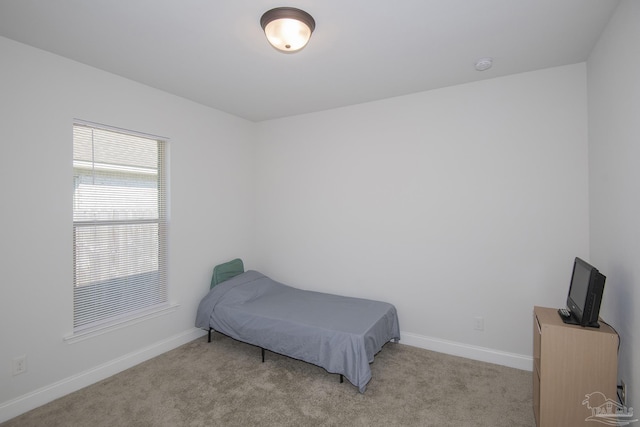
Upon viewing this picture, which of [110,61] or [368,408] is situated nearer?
[368,408]

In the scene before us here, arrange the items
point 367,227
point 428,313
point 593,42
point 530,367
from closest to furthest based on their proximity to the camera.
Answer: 1. point 593,42
2. point 530,367
3. point 428,313
4. point 367,227

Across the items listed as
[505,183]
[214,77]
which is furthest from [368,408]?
[214,77]

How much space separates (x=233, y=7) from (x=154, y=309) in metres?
2.89

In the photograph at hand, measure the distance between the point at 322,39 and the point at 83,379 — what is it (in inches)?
134

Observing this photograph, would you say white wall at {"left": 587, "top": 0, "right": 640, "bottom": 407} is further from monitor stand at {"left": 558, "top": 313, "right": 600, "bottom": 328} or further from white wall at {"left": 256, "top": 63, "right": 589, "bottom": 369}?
white wall at {"left": 256, "top": 63, "right": 589, "bottom": 369}

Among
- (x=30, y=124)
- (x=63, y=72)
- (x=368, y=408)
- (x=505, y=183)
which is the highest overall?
(x=63, y=72)

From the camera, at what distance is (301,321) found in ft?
9.35

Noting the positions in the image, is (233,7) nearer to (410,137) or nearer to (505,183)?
(410,137)

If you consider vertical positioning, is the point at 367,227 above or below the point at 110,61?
below

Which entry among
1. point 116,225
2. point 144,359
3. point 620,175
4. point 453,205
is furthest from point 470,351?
point 116,225

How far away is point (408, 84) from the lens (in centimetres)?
303

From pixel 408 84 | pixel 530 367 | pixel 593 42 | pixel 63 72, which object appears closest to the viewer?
pixel 593 42

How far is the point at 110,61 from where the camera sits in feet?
8.46

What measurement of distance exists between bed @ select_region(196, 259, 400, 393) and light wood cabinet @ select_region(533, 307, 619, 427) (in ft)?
3.90
